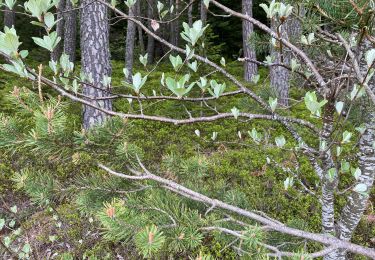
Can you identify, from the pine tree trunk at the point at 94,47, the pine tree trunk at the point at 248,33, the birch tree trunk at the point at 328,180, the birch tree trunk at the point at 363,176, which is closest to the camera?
the birch tree trunk at the point at 328,180

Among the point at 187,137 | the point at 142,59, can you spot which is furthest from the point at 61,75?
the point at 187,137

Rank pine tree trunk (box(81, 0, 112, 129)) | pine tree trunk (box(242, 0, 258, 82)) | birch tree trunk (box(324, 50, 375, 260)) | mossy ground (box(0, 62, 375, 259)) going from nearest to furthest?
birch tree trunk (box(324, 50, 375, 260)), mossy ground (box(0, 62, 375, 259)), pine tree trunk (box(81, 0, 112, 129)), pine tree trunk (box(242, 0, 258, 82))

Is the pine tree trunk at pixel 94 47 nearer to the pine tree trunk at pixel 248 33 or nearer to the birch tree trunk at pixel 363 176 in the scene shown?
the birch tree trunk at pixel 363 176

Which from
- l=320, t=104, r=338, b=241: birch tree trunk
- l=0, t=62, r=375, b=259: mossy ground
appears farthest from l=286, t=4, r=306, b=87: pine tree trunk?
l=320, t=104, r=338, b=241: birch tree trunk

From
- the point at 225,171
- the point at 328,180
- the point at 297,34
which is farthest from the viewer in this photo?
the point at 225,171

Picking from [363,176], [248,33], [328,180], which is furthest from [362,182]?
[248,33]

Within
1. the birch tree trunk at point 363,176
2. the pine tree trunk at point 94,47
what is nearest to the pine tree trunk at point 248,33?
the pine tree trunk at point 94,47

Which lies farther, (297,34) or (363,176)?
(297,34)

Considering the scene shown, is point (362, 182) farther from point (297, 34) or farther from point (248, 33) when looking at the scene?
point (248, 33)

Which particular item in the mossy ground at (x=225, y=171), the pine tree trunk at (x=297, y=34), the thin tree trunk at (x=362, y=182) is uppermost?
the pine tree trunk at (x=297, y=34)

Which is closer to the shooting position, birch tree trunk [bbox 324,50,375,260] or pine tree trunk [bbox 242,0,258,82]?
birch tree trunk [bbox 324,50,375,260]

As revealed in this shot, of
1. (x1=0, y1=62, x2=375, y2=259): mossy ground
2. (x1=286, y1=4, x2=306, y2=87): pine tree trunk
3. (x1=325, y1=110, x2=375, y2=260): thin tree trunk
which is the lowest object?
(x1=0, y1=62, x2=375, y2=259): mossy ground

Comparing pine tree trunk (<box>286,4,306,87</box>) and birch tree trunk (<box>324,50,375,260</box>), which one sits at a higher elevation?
pine tree trunk (<box>286,4,306,87</box>)

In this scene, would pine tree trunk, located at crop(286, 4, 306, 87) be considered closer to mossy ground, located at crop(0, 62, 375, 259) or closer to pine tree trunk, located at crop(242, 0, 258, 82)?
mossy ground, located at crop(0, 62, 375, 259)
